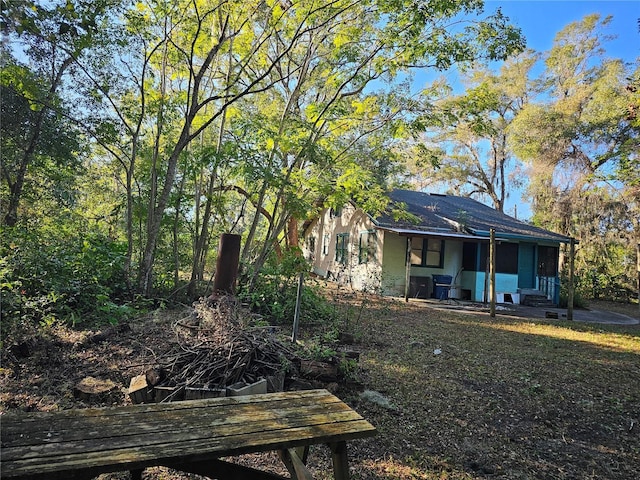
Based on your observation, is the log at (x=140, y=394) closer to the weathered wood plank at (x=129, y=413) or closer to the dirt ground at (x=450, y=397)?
the dirt ground at (x=450, y=397)

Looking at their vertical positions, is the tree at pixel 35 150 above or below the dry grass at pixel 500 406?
above

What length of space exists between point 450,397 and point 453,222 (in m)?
10.9

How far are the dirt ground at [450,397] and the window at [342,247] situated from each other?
10.3 metres

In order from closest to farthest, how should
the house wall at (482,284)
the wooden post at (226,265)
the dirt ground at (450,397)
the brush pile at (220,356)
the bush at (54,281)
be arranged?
the dirt ground at (450,397)
the brush pile at (220,356)
the bush at (54,281)
the wooden post at (226,265)
the house wall at (482,284)

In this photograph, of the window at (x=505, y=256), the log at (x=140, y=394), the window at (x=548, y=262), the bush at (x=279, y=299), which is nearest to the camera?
the log at (x=140, y=394)

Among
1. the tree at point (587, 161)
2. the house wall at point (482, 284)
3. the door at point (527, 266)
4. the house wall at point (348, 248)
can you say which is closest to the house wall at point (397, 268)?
the house wall at point (348, 248)

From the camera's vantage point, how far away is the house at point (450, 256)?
14.0 metres

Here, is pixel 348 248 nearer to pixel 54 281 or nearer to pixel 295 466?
pixel 54 281

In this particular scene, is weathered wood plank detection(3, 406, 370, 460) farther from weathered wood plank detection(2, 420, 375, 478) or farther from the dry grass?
the dry grass

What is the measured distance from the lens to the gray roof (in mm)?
13633

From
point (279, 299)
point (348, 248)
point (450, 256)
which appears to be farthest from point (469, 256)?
point (279, 299)

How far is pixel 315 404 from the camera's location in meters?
2.28

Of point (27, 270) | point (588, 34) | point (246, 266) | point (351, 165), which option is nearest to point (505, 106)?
point (588, 34)

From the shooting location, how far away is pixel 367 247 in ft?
50.0
